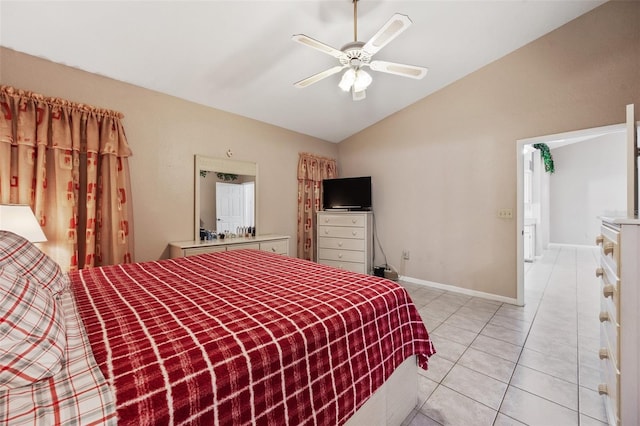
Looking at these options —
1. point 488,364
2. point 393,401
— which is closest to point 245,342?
point 393,401

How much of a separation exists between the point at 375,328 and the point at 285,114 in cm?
319

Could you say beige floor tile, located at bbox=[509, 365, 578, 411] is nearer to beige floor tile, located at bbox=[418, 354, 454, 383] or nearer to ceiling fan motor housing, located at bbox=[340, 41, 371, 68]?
Answer: beige floor tile, located at bbox=[418, 354, 454, 383]

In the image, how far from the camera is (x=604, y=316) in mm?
1410

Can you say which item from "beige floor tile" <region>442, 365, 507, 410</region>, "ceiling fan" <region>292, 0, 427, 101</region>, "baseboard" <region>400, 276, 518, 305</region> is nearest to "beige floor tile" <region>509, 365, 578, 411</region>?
"beige floor tile" <region>442, 365, 507, 410</region>

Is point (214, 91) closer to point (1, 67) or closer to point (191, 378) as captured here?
point (1, 67)

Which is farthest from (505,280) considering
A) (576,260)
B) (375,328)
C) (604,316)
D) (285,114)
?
(576,260)

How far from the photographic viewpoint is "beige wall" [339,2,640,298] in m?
2.55

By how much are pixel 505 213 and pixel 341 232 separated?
2.14 m

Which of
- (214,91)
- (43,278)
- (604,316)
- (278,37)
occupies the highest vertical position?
(278,37)

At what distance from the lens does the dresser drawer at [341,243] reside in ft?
13.3

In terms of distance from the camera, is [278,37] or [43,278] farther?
[278,37]

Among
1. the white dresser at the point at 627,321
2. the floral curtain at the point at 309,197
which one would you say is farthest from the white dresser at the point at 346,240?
the white dresser at the point at 627,321

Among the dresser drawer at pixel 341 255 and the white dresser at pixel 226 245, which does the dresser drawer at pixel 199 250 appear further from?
the dresser drawer at pixel 341 255

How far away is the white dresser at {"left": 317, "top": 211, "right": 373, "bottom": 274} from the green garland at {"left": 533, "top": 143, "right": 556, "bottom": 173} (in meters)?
4.68
